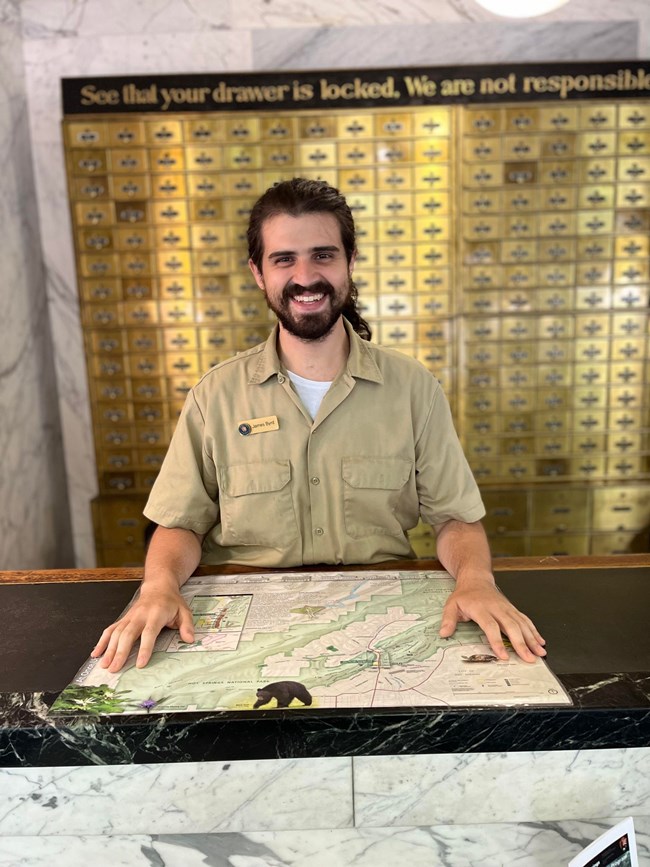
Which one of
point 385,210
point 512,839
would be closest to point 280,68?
point 385,210

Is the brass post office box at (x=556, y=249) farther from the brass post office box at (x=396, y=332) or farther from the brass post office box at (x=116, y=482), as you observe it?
the brass post office box at (x=116, y=482)

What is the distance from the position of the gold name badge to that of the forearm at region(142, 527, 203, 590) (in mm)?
260

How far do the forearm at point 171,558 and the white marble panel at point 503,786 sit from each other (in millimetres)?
515

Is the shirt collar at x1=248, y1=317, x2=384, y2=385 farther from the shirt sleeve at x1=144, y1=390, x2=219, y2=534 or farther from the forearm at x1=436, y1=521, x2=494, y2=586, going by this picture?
the forearm at x1=436, y1=521, x2=494, y2=586

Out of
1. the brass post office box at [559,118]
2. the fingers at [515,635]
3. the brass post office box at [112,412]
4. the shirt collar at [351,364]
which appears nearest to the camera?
the fingers at [515,635]

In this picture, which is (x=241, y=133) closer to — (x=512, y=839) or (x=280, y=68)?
(x=280, y=68)

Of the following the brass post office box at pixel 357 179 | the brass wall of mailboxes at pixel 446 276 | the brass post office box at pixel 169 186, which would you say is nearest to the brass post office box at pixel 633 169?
the brass wall of mailboxes at pixel 446 276

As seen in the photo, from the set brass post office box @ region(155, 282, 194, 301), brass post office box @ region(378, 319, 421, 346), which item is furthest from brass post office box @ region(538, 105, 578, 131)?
brass post office box @ region(155, 282, 194, 301)

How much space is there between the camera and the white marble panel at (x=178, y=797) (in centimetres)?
105

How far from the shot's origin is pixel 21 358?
3.78 metres

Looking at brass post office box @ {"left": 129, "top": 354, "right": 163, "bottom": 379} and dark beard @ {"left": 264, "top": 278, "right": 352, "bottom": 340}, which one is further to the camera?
brass post office box @ {"left": 129, "top": 354, "right": 163, "bottom": 379}

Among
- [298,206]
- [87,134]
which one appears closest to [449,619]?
[298,206]

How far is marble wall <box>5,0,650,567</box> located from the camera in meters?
3.86

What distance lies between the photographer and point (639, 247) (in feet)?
12.3
